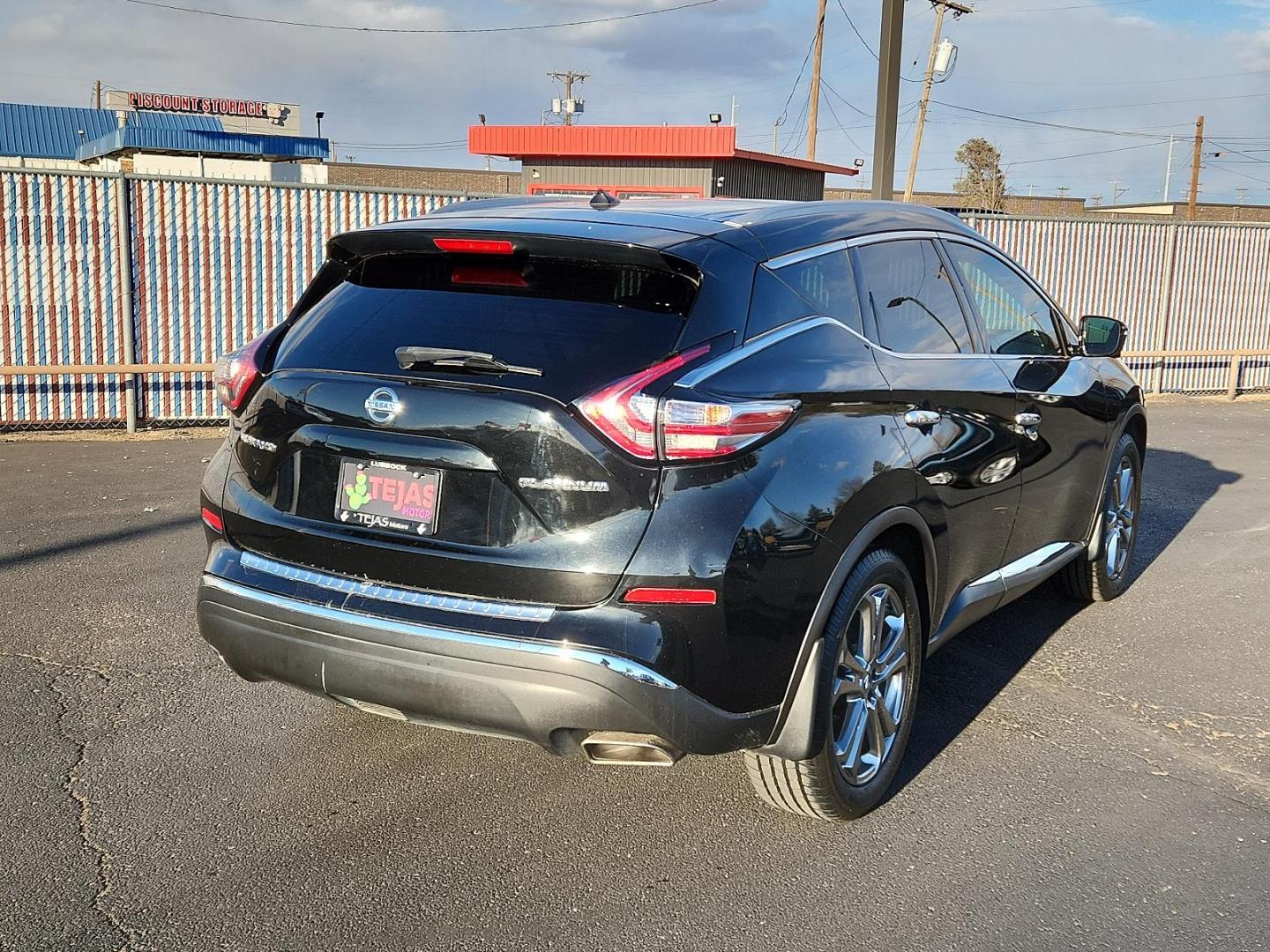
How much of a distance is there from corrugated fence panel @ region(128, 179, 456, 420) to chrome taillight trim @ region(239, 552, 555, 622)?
8346 mm

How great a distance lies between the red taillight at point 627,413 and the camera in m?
2.91

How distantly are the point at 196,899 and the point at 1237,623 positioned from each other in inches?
184

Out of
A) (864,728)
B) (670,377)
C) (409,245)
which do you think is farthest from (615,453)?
(864,728)

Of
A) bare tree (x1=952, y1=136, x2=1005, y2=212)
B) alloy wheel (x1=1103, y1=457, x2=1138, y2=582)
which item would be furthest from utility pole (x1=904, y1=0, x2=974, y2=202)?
alloy wheel (x1=1103, y1=457, x2=1138, y2=582)

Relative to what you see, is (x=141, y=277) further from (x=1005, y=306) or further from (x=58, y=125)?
(x=58, y=125)

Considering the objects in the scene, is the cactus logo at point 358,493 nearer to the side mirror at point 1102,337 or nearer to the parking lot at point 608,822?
the parking lot at point 608,822

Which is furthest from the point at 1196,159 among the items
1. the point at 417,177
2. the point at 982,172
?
the point at 417,177

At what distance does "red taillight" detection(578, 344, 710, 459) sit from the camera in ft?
9.54

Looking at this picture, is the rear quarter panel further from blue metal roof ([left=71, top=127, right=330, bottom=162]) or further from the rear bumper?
blue metal roof ([left=71, top=127, right=330, bottom=162])

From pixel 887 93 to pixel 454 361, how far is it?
393 inches

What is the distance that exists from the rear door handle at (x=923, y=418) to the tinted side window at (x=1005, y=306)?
79 cm

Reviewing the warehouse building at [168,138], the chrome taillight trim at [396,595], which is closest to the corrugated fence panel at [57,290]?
the chrome taillight trim at [396,595]

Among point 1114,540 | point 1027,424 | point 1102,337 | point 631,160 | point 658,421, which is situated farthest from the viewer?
point 631,160

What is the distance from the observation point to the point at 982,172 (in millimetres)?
51344
